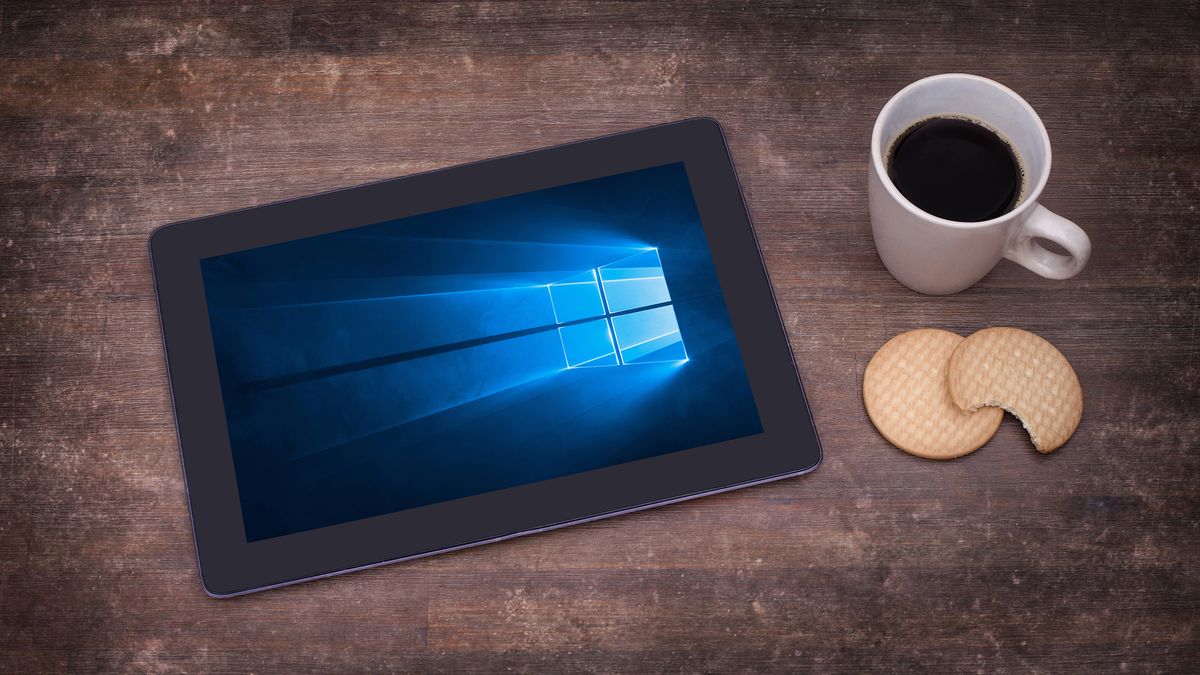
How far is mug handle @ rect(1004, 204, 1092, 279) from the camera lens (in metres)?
0.58

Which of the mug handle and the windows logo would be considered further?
the windows logo

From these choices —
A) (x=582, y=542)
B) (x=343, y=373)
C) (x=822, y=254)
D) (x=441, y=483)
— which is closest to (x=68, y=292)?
(x=343, y=373)

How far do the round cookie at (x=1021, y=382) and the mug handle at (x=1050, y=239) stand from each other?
7cm

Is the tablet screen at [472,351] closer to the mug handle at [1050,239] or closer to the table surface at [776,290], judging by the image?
the table surface at [776,290]

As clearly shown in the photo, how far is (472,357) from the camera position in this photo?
0.69 metres

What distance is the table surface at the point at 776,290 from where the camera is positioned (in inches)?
25.9

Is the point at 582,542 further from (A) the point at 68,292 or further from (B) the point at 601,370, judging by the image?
(A) the point at 68,292

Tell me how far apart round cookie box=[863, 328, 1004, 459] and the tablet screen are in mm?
100

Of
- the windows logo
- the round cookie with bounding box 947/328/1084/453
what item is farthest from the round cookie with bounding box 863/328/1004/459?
the windows logo

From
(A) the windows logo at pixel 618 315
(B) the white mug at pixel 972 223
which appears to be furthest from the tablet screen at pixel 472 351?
(B) the white mug at pixel 972 223

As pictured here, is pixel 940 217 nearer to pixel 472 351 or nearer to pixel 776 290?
pixel 776 290

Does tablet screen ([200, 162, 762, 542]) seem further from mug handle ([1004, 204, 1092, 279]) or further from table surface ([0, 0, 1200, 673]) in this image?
mug handle ([1004, 204, 1092, 279])

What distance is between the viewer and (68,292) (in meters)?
0.75

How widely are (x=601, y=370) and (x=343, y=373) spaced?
Result: 20cm
